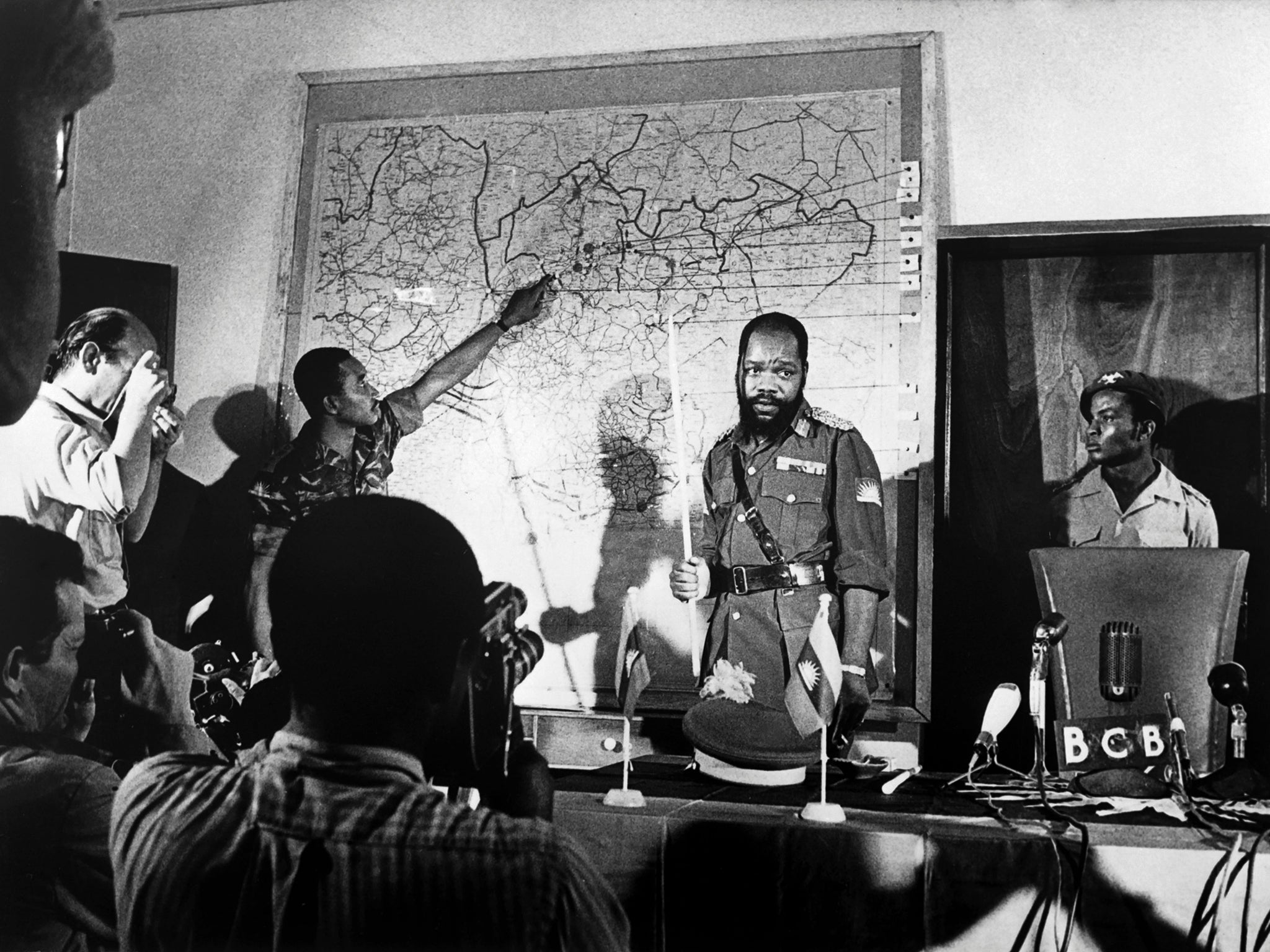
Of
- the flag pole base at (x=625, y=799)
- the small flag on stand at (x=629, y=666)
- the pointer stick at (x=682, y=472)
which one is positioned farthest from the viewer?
the pointer stick at (x=682, y=472)

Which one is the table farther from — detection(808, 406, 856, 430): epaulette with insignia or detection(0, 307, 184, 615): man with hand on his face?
detection(0, 307, 184, 615): man with hand on his face

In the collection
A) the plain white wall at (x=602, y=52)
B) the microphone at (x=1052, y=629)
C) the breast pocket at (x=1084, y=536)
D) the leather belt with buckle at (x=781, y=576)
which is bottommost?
the microphone at (x=1052, y=629)

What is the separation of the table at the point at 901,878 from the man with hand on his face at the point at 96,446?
1.47m

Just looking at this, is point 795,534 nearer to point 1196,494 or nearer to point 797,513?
point 797,513

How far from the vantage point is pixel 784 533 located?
280cm

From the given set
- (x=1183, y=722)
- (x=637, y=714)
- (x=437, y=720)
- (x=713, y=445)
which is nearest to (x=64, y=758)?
(x=437, y=720)

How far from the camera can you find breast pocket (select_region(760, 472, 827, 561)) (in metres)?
2.79

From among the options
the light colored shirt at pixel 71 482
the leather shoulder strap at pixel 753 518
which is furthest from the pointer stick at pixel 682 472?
the light colored shirt at pixel 71 482

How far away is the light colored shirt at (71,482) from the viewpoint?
118 inches

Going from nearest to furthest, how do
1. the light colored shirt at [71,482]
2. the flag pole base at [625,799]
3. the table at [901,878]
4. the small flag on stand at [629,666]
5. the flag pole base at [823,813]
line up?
1. the table at [901,878]
2. the flag pole base at [823,813]
3. the flag pole base at [625,799]
4. the small flag on stand at [629,666]
5. the light colored shirt at [71,482]

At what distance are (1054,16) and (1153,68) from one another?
0.87ft

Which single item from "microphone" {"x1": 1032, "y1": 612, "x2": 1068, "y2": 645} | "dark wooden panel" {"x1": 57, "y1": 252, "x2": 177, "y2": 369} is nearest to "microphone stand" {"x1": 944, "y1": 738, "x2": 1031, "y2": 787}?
"microphone" {"x1": 1032, "y1": 612, "x2": 1068, "y2": 645}

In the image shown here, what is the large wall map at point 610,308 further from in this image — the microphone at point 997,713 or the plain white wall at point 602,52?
the microphone at point 997,713

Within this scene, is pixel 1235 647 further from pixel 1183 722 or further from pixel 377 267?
pixel 377 267
